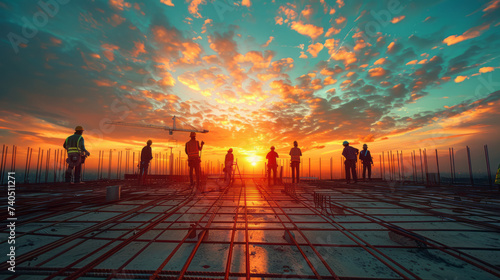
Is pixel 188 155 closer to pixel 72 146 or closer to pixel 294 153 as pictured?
pixel 72 146

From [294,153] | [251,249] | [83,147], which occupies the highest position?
[83,147]

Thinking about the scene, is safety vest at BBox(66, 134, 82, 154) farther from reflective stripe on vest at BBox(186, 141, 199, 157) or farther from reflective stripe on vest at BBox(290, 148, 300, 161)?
reflective stripe on vest at BBox(290, 148, 300, 161)

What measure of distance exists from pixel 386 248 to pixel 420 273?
481mm

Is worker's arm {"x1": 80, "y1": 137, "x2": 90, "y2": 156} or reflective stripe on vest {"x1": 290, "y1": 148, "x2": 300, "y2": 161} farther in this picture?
reflective stripe on vest {"x1": 290, "y1": 148, "x2": 300, "y2": 161}

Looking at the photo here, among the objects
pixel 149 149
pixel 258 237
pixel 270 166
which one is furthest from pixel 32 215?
pixel 270 166

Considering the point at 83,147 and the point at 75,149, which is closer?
the point at 75,149

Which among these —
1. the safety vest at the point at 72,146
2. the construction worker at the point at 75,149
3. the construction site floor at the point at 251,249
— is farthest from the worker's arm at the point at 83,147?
the construction site floor at the point at 251,249

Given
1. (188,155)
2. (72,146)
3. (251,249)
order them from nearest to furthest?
1. (251,249)
2. (72,146)
3. (188,155)

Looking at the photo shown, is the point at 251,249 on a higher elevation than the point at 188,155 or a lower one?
lower

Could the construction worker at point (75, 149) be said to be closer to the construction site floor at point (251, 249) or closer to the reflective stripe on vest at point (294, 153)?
the construction site floor at point (251, 249)

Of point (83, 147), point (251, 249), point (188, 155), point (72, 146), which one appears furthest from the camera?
point (188, 155)

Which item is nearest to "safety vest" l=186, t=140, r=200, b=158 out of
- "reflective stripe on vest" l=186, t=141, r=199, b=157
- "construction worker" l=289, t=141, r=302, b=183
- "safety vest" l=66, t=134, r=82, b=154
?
"reflective stripe on vest" l=186, t=141, r=199, b=157

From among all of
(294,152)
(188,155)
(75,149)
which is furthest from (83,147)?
(294,152)

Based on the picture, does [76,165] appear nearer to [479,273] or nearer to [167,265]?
[167,265]
